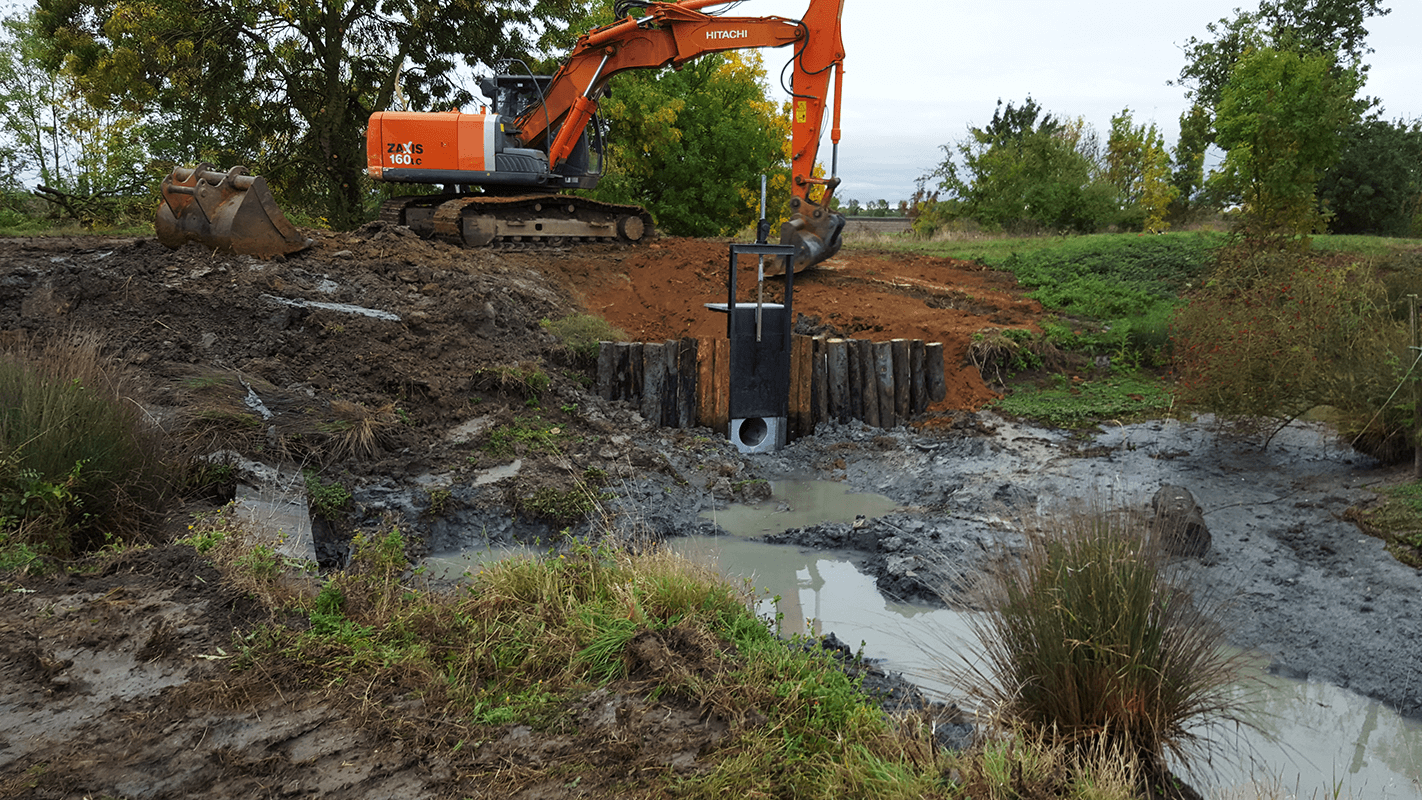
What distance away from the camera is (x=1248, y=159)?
1611cm

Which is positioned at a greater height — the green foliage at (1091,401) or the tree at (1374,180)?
the tree at (1374,180)

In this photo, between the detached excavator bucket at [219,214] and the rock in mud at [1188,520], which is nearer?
the rock in mud at [1188,520]

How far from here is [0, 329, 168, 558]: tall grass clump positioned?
4.18 metres

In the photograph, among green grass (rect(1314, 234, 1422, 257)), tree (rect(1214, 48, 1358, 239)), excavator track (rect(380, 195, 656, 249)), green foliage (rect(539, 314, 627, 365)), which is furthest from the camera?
tree (rect(1214, 48, 1358, 239))

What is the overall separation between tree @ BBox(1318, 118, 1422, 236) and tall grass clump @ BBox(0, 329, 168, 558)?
1272 inches

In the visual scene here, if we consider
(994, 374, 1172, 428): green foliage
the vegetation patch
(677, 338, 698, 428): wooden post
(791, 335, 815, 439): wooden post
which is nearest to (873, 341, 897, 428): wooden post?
(791, 335, 815, 439): wooden post

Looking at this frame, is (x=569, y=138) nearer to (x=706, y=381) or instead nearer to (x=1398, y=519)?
(x=706, y=381)

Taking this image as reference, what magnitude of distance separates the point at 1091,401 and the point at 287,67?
1799cm

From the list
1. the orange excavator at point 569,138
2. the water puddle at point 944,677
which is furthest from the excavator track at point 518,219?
the water puddle at point 944,677

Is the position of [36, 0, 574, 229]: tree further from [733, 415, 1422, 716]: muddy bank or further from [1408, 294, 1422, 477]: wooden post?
[1408, 294, 1422, 477]: wooden post

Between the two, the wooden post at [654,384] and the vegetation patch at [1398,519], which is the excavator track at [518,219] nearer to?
the wooden post at [654,384]

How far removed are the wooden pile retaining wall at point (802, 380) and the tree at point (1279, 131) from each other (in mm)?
9559

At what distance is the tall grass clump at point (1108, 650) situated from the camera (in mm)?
3160

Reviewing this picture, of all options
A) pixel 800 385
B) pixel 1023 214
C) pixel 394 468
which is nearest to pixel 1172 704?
pixel 394 468
